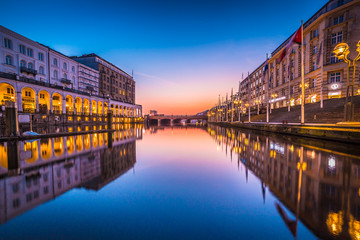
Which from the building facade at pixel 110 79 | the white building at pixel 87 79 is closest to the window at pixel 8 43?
the white building at pixel 87 79

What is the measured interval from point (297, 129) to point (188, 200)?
63.7 feet

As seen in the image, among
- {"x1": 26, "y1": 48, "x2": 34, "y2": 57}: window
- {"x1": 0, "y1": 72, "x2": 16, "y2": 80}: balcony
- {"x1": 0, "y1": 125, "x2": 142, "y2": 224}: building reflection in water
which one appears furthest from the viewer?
{"x1": 26, "y1": 48, "x2": 34, "y2": 57}: window

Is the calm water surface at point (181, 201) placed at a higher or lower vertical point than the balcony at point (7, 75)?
lower

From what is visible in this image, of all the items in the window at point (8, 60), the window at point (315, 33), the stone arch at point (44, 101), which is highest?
the window at point (315, 33)

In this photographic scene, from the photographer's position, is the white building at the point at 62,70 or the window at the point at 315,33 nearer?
the window at the point at 315,33

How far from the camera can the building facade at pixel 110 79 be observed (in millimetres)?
67625

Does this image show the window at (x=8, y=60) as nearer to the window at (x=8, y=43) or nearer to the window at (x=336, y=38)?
the window at (x=8, y=43)

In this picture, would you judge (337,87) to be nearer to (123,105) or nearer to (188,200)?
(188,200)

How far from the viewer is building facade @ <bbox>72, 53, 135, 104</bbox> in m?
67.6

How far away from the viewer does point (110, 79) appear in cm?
7662

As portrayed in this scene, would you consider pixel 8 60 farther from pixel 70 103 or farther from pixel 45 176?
pixel 45 176

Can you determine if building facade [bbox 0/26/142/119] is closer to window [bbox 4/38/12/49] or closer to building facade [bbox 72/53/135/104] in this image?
window [bbox 4/38/12/49]

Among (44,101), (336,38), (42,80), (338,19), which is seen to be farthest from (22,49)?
(338,19)

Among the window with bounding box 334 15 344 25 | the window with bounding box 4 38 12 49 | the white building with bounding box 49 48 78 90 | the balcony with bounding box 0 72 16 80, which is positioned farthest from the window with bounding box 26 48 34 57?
the window with bounding box 334 15 344 25
